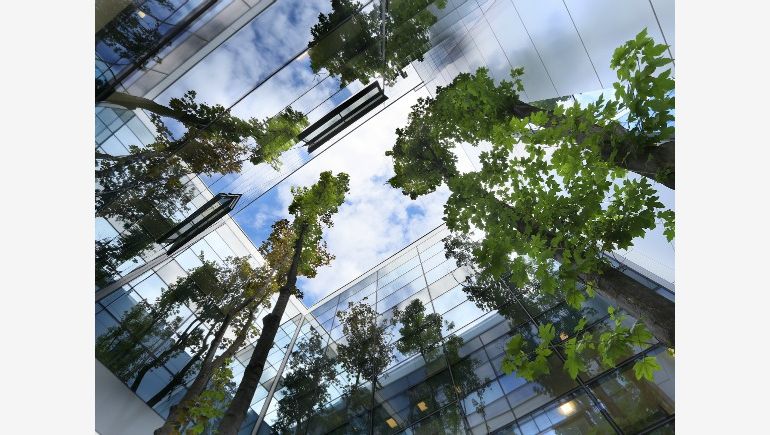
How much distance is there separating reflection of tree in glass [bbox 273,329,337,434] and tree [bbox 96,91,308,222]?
330 inches

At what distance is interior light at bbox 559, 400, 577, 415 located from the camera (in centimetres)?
806

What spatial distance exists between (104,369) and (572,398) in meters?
13.2

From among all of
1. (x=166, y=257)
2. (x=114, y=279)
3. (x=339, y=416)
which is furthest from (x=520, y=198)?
(x=166, y=257)

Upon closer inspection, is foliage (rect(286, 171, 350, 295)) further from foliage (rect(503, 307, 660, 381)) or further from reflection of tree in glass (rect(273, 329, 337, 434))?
foliage (rect(503, 307, 660, 381))

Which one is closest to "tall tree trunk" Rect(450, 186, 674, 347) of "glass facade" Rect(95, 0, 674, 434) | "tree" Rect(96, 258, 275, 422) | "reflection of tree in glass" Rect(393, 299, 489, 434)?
"glass facade" Rect(95, 0, 674, 434)

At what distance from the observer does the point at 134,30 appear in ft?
20.8

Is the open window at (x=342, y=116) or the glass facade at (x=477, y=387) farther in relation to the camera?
the open window at (x=342, y=116)

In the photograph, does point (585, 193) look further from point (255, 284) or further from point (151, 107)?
point (255, 284)

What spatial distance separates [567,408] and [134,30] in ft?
38.3

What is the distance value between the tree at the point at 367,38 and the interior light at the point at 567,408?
396 inches

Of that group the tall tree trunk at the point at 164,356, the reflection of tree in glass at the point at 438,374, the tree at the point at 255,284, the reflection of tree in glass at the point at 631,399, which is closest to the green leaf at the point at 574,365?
the reflection of tree in glass at the point at 631,399

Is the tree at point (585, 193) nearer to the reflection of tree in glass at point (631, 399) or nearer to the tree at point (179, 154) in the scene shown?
the reflection of tree in glass at point (631, 399)

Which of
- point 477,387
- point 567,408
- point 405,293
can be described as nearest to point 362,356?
point 405,293

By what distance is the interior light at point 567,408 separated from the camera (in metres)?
8.06
